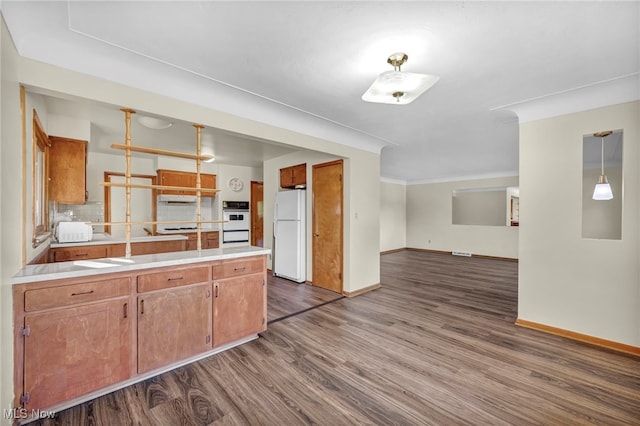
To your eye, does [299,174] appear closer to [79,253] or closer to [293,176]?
[293,176]

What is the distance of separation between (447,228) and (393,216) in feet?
5.38

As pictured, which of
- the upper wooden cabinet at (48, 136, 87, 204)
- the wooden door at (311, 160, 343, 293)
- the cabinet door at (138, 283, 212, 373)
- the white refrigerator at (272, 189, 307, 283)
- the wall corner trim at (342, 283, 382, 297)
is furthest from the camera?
the white refrigerator at (272, 189, 307, 283)

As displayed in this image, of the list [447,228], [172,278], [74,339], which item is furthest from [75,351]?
[447,228]

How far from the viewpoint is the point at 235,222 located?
6.38 m

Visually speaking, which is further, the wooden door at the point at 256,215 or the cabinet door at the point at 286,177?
the wooden door at the point at 256,215

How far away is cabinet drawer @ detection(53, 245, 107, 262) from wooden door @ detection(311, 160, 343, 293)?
2.90 meters

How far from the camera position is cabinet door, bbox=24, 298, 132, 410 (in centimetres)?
156

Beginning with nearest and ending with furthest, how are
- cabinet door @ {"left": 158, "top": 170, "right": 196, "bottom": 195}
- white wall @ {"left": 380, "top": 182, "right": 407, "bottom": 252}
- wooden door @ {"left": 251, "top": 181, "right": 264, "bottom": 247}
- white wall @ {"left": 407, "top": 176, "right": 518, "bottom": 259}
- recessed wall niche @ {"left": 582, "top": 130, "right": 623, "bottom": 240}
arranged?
1. recessed wall niche @ {"left": 582, "top": 130, "right": 623, "bottom": 240}
2. cabinet door @ {"left": 158, "top": 170, "right": 196, "bottom": 195}
3. wooden door @ {"left": 251, "top": 181, "right": 264, "bottom": 247}
4. white wall @ {"left": 407, "top": 176, "right": 518, "bottom": 259}
5. white wall @ {"left": 380, "top": 182, "right": 407, "bottom": 252}

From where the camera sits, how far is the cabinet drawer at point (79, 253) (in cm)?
295

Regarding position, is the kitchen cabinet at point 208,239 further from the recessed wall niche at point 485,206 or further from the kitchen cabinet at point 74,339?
the recessed wall niche at point 485,206

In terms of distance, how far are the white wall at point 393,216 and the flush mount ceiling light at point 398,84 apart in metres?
6.17

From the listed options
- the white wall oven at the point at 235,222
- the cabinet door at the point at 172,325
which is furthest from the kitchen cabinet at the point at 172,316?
the white wall oven at the point at 235,222

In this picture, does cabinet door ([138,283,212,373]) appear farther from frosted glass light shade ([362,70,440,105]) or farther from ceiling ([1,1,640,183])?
frosted glass light shade ([362,70,440,105])

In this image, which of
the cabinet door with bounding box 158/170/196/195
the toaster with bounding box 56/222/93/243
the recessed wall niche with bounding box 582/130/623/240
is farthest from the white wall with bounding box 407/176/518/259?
the toaster with bounding box 56/222/93/243
